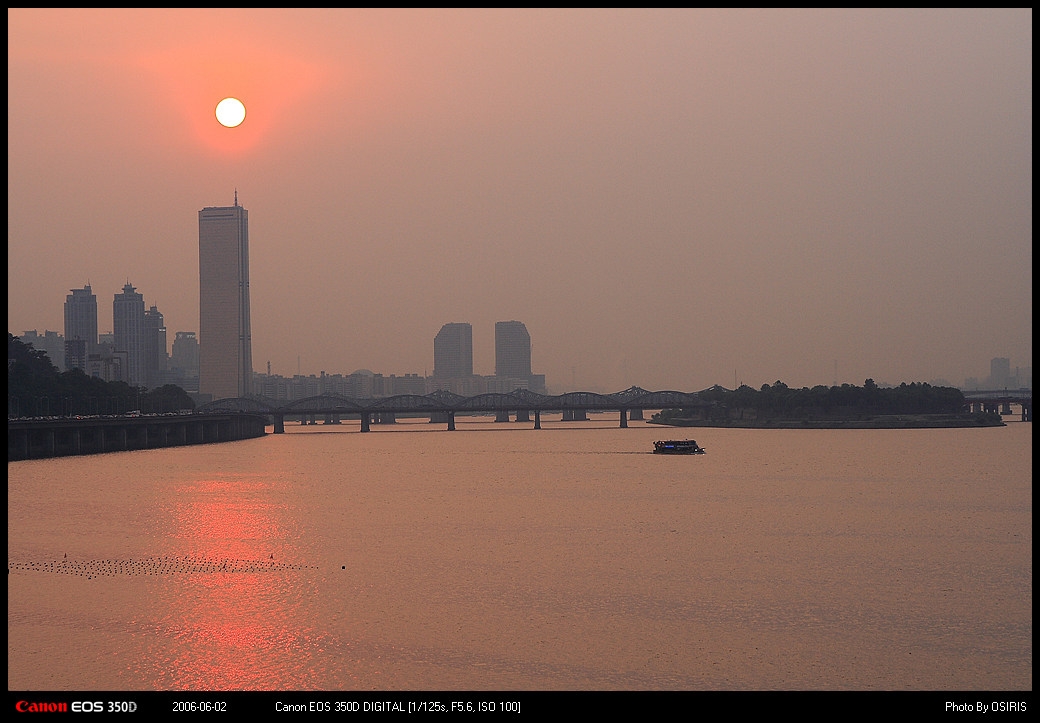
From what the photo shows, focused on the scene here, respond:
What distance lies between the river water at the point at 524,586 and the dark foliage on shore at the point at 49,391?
72.8 m

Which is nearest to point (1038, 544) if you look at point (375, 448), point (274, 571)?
point (274, 571)

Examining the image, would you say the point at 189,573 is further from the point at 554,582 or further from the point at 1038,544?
the point at 1038,544

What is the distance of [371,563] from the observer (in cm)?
4566

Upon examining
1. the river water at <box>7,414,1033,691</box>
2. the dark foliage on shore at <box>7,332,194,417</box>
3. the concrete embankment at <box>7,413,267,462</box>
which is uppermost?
the dark foliage on shore at <box>7,332,194,417</box>

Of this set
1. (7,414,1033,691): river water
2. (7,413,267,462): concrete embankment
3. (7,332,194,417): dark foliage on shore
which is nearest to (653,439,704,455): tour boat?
(7,414,1033,691): river water

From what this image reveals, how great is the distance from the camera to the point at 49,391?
159 m

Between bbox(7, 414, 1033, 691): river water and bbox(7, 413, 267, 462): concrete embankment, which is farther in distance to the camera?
bbox(7, 413, 267, 462): concrete embankment

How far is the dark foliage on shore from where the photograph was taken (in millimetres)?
150750

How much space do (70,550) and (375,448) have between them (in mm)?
107252

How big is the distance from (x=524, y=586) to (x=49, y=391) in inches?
5318

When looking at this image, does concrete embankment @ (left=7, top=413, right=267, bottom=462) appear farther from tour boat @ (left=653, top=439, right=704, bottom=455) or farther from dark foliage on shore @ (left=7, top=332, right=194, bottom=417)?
tour boat @ (left=653, top=439, right=704, bottom=455)

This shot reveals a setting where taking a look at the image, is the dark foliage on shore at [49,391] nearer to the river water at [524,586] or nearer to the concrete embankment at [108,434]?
the concrete embankment at [108,434]

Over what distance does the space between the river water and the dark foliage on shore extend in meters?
72.8
